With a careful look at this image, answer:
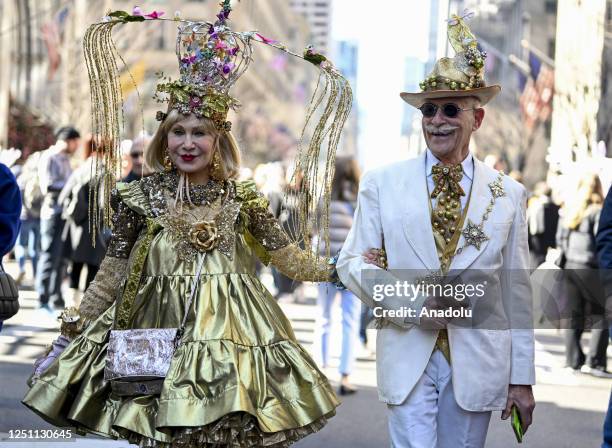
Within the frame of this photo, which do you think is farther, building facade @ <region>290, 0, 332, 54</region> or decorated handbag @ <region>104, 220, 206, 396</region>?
building facade @ <region>290, 0, 332, 54</region>

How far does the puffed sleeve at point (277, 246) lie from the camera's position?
5973 mm

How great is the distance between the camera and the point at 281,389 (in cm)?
545

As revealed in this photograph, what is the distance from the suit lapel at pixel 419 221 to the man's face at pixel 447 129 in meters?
0.16

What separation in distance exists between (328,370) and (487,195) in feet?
21.0

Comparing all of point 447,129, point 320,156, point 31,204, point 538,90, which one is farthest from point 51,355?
point 538,90

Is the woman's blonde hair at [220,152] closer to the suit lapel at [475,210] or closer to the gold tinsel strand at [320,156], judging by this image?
the gold tinsel strand at [320,156]

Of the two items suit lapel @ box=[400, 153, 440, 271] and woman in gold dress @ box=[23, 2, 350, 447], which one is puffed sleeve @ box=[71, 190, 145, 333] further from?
suit lapel @ box=[400, 153, 440, 271]

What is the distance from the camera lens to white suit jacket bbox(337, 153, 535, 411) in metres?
5.12

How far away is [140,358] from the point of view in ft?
17.7

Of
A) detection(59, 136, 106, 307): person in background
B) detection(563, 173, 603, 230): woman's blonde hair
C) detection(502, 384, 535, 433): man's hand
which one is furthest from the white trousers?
detection(59, 136, 106, 307): person in background

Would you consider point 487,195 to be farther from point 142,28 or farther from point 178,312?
point 142,28

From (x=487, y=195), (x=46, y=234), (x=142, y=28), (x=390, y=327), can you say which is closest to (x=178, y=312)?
(x=390, y=327)

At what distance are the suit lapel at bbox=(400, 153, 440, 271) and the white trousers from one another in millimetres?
411

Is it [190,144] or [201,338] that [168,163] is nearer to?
[190,144]
